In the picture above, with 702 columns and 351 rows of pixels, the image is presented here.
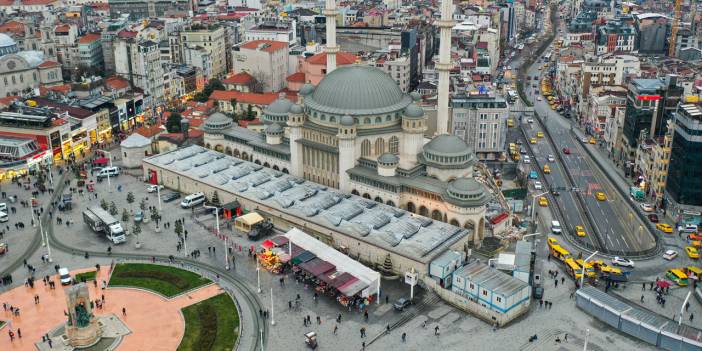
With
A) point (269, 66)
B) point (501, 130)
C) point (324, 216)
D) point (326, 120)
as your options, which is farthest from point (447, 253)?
point (269, 66)

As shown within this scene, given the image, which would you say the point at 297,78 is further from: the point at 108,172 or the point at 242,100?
the point at 108,172

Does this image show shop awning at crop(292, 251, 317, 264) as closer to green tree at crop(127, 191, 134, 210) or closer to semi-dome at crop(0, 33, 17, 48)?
green tree at crop(127, 191, 134, 210)

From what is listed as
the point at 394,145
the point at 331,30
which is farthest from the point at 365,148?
the point at 331,30

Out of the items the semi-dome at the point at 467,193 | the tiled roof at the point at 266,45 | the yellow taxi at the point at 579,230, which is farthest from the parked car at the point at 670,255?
the tiled roof at the point at 266,45

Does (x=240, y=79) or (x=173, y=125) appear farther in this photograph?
(x=240, y=79)

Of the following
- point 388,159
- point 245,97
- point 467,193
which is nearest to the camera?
point 467,193

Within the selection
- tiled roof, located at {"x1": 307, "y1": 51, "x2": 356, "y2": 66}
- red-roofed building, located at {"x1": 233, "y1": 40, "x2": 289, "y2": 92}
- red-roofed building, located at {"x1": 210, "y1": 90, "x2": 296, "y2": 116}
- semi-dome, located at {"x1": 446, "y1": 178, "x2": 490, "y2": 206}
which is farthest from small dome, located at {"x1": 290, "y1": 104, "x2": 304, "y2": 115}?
red-roofed building, located at {"x1": 233, "y1": 40, "x2": 289, "y2": 92}

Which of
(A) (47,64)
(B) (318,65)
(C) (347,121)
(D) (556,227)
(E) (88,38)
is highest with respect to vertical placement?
(E) (88,38)
